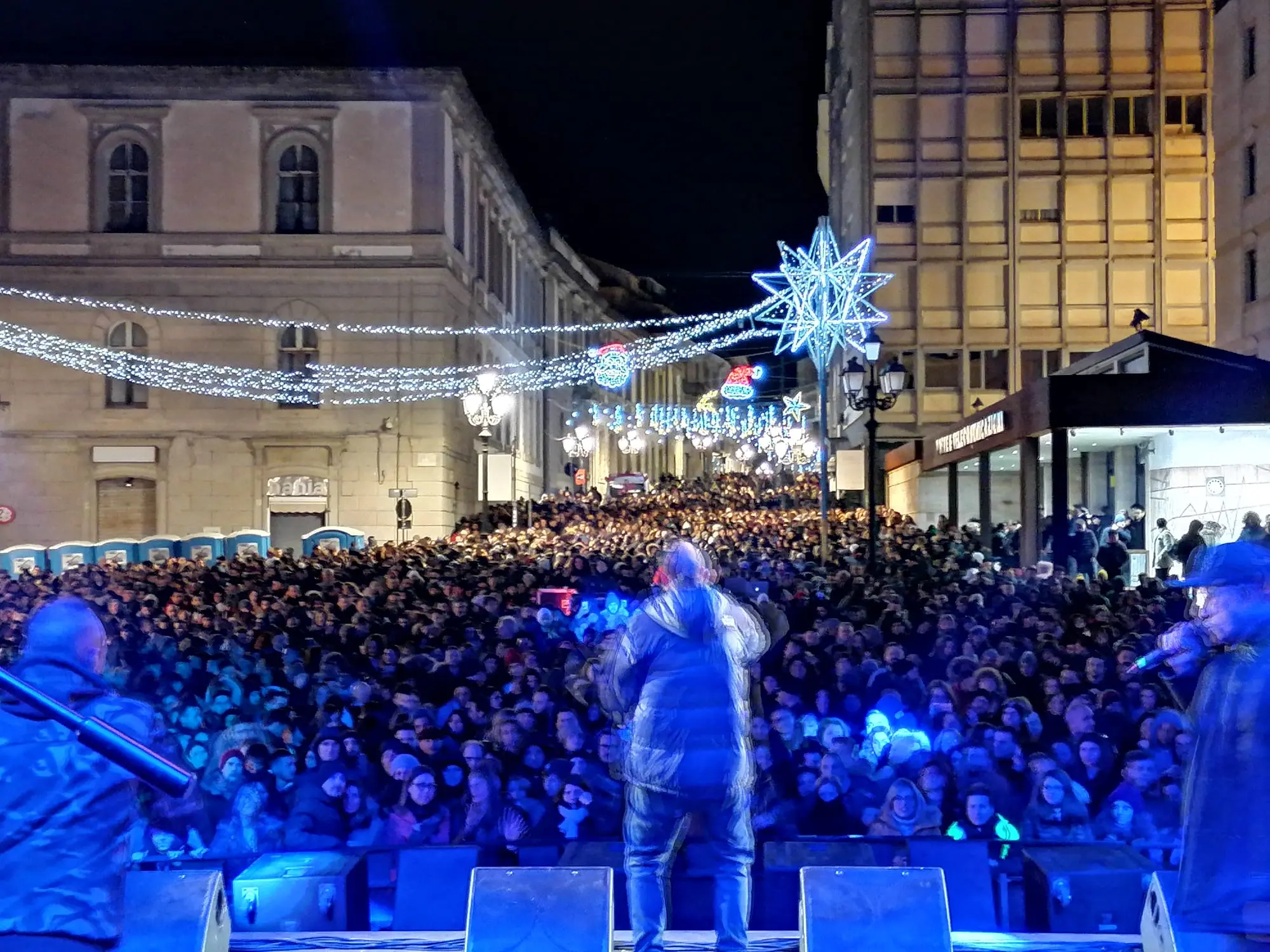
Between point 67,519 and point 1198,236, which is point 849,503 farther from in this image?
point 67,519

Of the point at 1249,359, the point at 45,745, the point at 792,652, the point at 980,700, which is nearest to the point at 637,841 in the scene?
the point at 45,745

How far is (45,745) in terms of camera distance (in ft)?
11.8

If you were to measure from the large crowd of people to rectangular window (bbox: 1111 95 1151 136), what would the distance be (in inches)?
1235

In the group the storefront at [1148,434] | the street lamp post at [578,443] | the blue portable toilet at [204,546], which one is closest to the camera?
the storefront at [1148,434]

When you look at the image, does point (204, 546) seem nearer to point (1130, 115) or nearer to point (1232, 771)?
point (1232, 771)

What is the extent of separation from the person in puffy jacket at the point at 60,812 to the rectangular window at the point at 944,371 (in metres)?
42.9

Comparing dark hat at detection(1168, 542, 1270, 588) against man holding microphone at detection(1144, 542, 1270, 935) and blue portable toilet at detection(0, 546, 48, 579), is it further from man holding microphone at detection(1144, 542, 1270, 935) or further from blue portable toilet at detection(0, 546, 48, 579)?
blue portable toilet at detection(0, 546, 48, 579)

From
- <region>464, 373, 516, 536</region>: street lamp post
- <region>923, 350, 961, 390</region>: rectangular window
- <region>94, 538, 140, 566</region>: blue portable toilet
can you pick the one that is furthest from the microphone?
<region>923, 350, 961, 390</region>: rectangular window

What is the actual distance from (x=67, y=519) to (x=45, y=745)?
37245 millimetres

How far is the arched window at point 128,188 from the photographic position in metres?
38.4

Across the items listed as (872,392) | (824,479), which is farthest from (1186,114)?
(872,392)

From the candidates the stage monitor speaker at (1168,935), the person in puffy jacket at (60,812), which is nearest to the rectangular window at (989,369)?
the stage monitor speaker at (1168,935)

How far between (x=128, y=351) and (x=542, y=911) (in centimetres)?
3554

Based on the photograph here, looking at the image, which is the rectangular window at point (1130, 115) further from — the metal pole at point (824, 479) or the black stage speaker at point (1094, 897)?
the black stage speaker at point (1094, 897)
